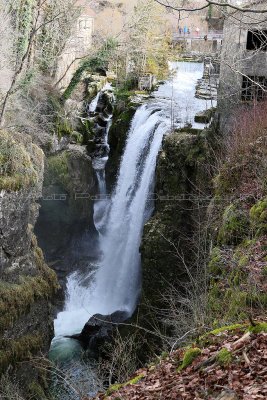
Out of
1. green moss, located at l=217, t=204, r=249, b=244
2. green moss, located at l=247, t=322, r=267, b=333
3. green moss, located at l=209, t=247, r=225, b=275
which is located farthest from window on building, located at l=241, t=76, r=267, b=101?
green moss, located at l=247, t=322, r=267, b=333

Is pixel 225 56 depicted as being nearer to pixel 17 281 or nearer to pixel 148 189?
pixel 148 189

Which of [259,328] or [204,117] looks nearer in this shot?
[259,328]

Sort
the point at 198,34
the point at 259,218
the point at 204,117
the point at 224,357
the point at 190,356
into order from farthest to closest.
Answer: the point at 198,34, the point at 204,117, the point at 259,218, the point at 190,356, the point at 224,357

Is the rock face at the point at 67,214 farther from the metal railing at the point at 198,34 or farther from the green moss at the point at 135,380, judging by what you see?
the metal railing at the point at 198,34

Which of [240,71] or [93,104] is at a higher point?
[240,71]

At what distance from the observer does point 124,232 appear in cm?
1788

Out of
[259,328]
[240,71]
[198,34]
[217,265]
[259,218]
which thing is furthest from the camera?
[198,34]


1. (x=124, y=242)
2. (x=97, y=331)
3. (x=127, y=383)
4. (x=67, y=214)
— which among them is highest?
(x=127, y=383)

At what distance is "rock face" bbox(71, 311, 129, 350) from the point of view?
49.7 ft

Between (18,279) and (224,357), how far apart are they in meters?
8.97

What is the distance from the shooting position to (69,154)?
20.5 meters

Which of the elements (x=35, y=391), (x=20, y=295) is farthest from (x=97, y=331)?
(x=20, y=295)

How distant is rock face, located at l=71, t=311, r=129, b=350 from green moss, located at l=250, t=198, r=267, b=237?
8336 mm

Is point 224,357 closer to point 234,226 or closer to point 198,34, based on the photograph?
point 234,226
